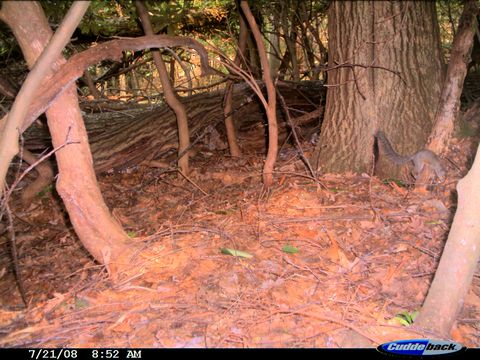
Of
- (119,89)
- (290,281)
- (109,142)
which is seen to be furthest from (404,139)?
(119,89)

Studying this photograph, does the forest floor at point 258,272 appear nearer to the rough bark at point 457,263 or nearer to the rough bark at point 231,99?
the rough bark at point 457,263

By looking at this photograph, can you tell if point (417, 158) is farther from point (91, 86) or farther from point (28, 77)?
point (91, 86)

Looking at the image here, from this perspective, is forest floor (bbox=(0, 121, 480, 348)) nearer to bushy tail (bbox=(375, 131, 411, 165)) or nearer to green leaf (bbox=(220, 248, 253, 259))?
green leaf (bbox=(220, 248, 253, 259))

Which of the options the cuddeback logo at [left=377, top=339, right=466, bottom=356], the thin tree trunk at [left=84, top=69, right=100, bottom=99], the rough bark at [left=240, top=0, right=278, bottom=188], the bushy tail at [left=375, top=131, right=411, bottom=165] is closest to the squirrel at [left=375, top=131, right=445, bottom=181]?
the bushy tail at [left=375, top=131, right=411, bottom=165]

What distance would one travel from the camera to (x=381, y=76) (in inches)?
148

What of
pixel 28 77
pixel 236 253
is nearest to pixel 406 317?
pixel 236 253

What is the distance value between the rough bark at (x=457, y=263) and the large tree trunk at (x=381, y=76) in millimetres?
1887

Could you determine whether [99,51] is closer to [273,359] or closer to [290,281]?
[290,281]

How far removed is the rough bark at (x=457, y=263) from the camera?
201 cm

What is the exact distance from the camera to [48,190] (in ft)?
16.6

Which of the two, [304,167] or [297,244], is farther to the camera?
[304,167]

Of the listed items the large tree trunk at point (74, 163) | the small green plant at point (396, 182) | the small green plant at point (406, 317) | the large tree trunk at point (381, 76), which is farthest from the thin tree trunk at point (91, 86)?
the small green plant at point (406, 317)

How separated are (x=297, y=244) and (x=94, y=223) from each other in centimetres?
146

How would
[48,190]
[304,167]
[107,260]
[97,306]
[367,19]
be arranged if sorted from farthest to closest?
1. [48,190]
2. [304,167]
3. [367,19]
4. [107,260]
5. [97,306]
